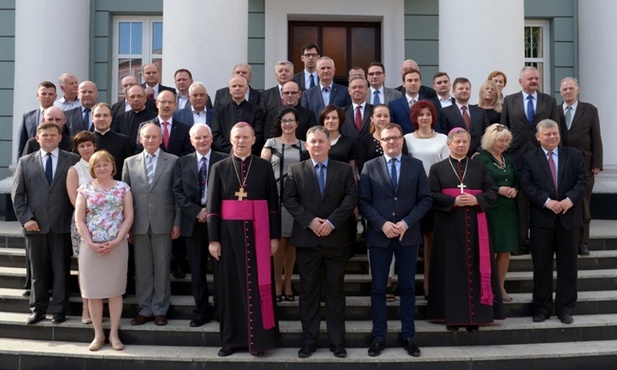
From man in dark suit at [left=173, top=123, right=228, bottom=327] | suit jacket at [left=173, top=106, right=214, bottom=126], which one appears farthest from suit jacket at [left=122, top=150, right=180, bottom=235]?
suit jacket at [left=173, top=106, right=214, bottom=126]

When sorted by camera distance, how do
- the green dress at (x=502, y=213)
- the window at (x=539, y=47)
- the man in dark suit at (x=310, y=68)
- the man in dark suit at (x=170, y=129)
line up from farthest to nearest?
the window at (x=539, y=47)
the man in dark suit at (x=310, y=68)
the man in dark suit at (x=170, y=129)
the green dress at (x=502, y=213)

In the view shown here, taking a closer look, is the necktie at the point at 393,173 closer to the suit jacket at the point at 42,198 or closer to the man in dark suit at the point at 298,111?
the man in dark suit at the point at 298,111

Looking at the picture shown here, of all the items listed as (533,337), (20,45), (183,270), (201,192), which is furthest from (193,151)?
(20,45)

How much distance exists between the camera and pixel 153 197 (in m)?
6.05

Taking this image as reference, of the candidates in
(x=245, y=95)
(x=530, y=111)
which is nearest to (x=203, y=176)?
(x=245, y=95)

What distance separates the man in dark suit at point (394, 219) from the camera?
5605mm

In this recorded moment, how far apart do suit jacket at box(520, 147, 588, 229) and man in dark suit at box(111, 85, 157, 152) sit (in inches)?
171

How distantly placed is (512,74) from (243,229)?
487cm

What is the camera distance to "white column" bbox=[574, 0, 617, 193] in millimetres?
10508

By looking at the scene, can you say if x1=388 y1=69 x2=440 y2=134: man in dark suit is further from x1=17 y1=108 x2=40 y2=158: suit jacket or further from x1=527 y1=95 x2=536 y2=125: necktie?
x1=17 y1=108 x2=40 y2=158: suit jacket

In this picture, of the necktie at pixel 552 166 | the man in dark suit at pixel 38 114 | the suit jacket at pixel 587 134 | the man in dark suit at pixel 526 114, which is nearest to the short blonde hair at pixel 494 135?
the necktie at pixel 552 166

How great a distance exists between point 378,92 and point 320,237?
2.68 meters

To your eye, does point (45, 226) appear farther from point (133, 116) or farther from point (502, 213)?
point (502, 213)

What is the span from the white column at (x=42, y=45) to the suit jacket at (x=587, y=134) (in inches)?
305
